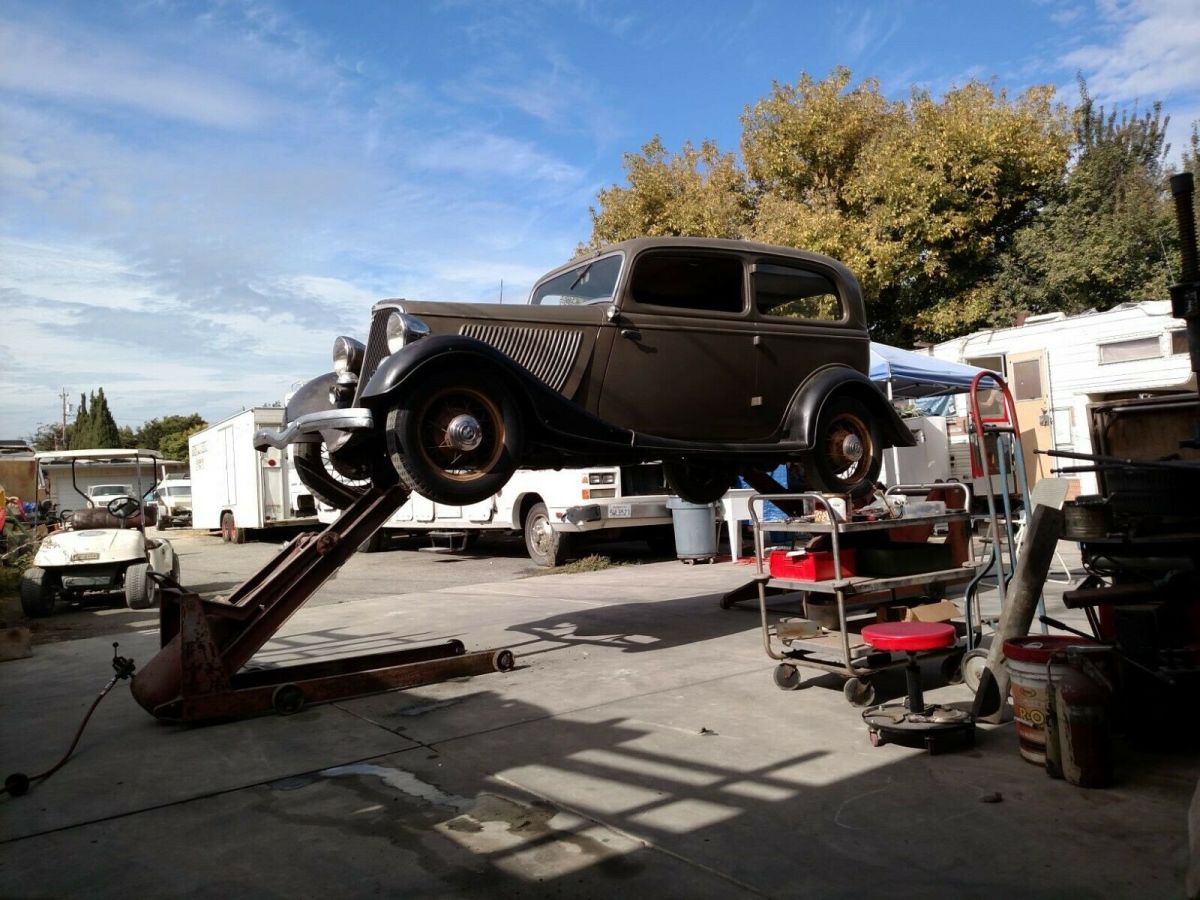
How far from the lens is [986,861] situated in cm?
291

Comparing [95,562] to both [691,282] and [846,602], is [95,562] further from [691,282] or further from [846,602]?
[846,602]

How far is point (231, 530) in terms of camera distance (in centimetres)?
2131

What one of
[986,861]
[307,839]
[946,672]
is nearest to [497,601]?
[946,672]

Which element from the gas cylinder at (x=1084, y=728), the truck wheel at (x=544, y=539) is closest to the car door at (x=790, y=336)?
the gas cylinder at (x=1084, y=728)

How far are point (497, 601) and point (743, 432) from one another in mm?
4169

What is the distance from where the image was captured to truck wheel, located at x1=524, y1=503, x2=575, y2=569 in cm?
1218

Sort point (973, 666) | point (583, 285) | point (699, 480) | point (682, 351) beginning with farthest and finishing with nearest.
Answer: point (699, 480), point (583, 285), point (682, 351), point (973, 666)

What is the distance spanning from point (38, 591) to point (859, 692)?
367 inches

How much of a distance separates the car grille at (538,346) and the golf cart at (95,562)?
6569mm

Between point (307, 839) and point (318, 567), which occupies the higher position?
point (318, 567)

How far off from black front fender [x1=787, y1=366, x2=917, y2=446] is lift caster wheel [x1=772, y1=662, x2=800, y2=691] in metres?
1.72

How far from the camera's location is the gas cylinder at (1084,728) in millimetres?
3471

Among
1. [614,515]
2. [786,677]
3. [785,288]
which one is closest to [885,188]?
[614,515]

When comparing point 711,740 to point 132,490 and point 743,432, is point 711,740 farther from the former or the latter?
point 132,490
